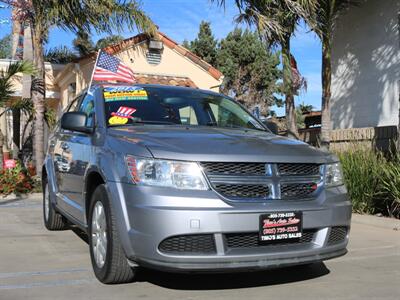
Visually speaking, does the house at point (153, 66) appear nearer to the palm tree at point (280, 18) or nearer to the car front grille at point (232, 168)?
the palm tree at point (280, 18)

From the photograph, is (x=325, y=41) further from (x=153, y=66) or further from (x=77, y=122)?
(x=153, y=66)

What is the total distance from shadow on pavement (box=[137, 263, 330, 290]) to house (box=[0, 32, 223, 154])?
1128 centimetres

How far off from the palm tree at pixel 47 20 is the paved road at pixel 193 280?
22.0 feet

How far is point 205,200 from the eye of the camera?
391 centimetres

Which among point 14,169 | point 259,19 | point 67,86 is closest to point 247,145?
point 259,19

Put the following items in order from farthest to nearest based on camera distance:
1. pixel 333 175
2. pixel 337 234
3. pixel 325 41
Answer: pixel 325 41 < pixel 333 175 < pixel 337 234

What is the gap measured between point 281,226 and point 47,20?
10.2 meters

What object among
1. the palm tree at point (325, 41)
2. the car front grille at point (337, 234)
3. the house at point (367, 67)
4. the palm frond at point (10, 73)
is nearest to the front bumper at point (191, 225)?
the car front grille at point (337, 234)

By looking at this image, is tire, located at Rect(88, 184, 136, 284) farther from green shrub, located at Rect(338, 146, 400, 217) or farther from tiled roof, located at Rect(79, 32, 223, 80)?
tiled roof, located at Rect(79, 32, 223, 80)

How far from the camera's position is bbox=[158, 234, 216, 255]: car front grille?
3.93 metres

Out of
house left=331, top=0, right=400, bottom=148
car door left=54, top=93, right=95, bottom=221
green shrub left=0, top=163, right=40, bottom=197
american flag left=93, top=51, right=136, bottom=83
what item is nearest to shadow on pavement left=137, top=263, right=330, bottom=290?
car door left=54, top=93, right=95, bottom=221

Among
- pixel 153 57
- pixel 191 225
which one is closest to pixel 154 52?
pixel 153 57

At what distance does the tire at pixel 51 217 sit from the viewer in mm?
7172

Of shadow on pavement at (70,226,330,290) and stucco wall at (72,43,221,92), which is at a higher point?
stucco wall at (72,43,221,92)
